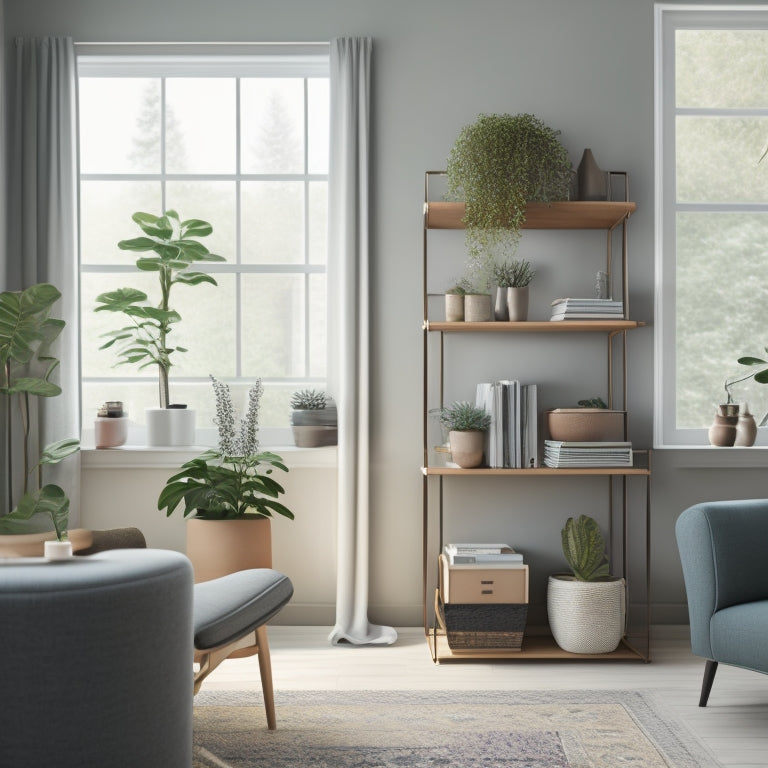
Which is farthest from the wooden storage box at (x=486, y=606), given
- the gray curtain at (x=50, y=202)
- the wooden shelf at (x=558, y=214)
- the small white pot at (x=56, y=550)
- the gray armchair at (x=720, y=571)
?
the small white pot at (x=56, y=550)

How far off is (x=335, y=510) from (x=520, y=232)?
1477mm

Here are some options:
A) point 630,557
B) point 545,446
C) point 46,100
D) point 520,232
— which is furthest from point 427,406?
point 46,100

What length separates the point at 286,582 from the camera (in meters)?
2.33

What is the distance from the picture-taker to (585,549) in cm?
325

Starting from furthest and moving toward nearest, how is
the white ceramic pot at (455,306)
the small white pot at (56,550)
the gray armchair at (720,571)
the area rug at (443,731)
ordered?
the white ceramic pot at (455,306)
the gray armchair at (720,571)
the area rug at (443,731)
the small white pot at (56,550)

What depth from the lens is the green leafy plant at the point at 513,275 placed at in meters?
3.40

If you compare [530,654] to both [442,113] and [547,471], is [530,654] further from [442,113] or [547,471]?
[442,113]

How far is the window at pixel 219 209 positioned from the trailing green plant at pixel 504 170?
0.76 m

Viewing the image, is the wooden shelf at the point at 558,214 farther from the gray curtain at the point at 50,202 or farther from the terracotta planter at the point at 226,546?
the gray curtain at the point at 50,202

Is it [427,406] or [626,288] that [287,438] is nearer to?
[427,406]

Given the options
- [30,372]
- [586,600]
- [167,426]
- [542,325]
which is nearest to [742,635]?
[586,600]

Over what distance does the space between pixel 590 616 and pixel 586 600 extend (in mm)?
64

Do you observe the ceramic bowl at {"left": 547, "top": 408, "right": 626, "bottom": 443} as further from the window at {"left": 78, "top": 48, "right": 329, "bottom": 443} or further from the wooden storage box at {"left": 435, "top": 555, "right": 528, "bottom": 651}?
the window at {"left": 78, "top": 48, "right": 329, "bottom": 443}

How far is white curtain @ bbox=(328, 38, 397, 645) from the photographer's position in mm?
3467
